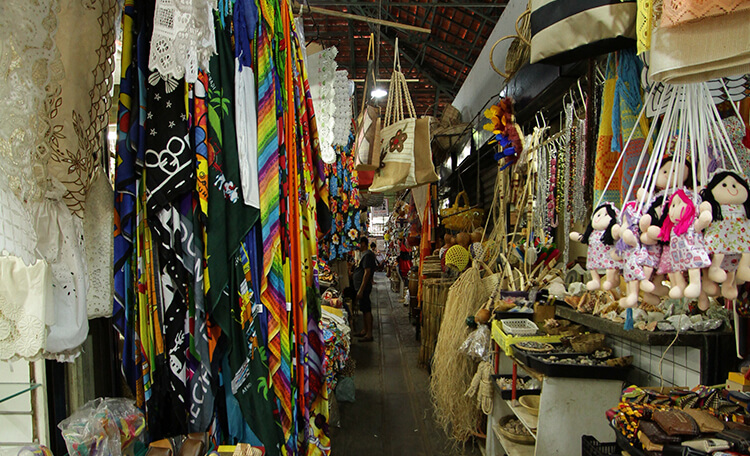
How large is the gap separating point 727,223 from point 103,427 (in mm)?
1465

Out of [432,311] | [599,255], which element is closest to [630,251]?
[599,255]

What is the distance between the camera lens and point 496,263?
4.11 m

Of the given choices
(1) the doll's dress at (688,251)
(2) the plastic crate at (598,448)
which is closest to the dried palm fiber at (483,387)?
(2) the plastic crate at (598,448)

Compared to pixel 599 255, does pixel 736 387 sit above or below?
below

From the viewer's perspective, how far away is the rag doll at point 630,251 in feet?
3.15

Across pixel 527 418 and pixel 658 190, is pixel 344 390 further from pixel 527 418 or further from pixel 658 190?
pixel 658 190

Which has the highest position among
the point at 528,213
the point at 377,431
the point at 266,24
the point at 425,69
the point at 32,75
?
the point at 425,69

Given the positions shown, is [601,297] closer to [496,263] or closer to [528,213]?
[528,213]

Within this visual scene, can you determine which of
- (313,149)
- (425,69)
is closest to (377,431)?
(313,149)

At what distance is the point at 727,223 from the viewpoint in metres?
0.85

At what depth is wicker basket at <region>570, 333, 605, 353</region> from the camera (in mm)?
2260

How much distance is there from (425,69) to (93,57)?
30.3 ft

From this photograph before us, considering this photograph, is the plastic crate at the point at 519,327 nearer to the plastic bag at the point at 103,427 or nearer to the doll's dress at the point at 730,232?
the doll's dress at the point at 730,232

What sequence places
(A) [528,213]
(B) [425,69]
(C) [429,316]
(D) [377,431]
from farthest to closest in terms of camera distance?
1. (B) [425,69]
2. (C) [429,316]
3. (D) [377,431]
4. (A) [528,213]
